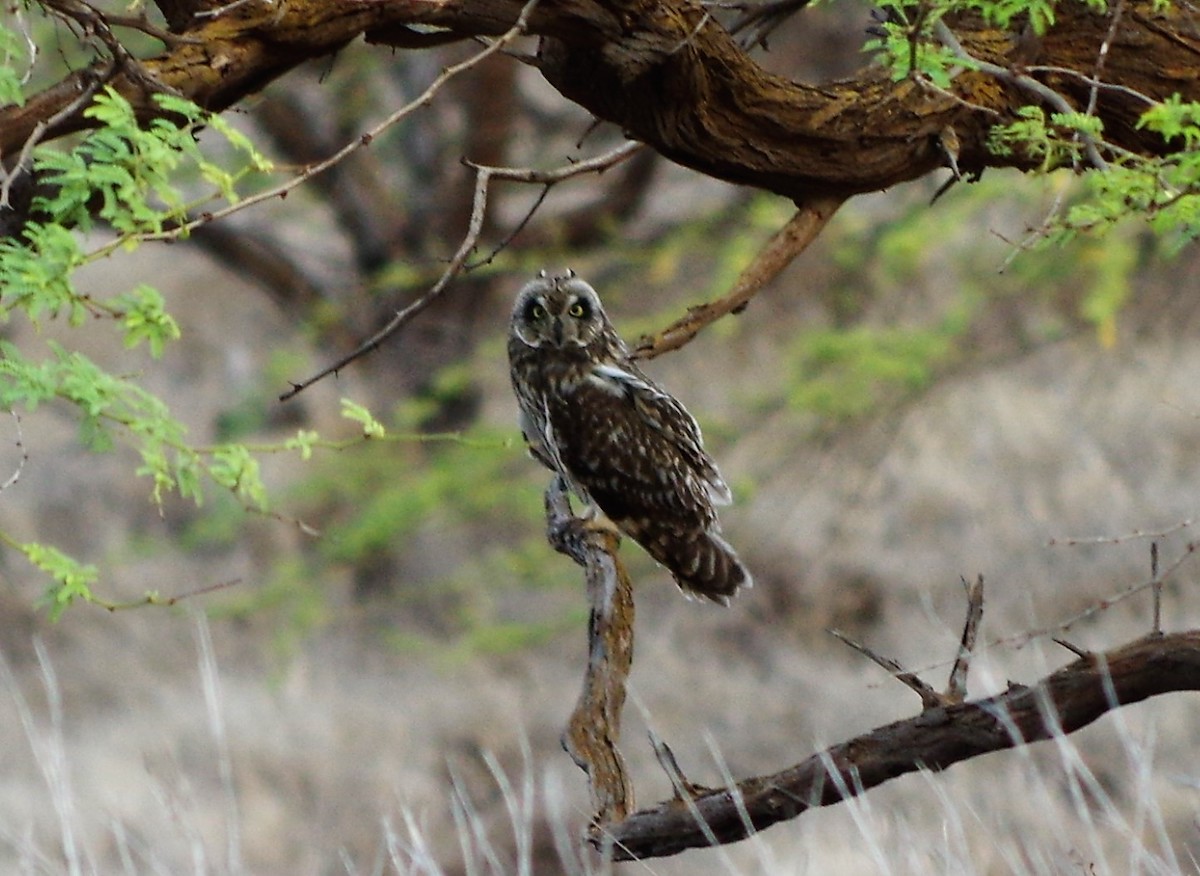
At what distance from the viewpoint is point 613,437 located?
152 inches

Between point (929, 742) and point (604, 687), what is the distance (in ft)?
1.66

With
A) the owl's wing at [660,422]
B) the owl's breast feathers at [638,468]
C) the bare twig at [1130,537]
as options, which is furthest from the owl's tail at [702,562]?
the bare twig at [1130,537]

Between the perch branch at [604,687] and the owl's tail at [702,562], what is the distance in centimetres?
76

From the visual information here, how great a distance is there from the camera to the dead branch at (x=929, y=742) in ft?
7.54

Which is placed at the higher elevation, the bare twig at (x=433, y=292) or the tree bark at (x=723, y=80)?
the tree bark at (x=723, y=80)

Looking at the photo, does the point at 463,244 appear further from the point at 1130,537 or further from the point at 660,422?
the point at 660,422

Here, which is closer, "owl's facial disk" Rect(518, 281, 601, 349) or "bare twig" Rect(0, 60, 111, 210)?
"bare twig" Rect(0, 60, 111, 210)

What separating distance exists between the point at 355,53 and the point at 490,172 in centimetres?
633

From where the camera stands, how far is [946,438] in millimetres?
11039

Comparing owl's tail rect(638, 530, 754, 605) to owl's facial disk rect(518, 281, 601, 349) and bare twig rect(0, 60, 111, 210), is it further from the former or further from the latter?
bare twig rect(0, 60, 111, 210)

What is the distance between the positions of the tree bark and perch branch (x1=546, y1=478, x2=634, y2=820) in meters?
0.78

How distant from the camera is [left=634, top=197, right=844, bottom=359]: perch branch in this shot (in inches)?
119

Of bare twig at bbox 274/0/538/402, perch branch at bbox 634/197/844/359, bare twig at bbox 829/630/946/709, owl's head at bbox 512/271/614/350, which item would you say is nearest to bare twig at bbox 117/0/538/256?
bare twig at bbox 274/0/538/402

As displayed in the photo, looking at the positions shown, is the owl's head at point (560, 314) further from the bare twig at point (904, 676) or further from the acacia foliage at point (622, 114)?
the bare twig at point (904, 676)
